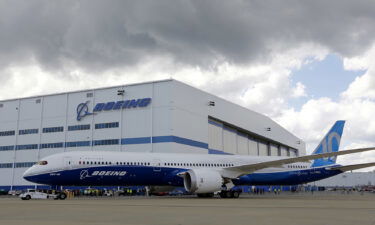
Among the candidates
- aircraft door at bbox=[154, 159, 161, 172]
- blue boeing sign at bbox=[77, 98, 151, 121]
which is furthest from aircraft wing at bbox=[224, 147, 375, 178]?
blue boeing sign at bbox=[77, 98, 151, 121]

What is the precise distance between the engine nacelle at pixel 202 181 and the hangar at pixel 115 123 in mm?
18257

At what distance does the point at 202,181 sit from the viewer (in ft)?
96.6

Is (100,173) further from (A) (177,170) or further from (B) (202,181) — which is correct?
(B) (202,181)

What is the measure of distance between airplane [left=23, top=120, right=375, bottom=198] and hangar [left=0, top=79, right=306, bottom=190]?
1573 centimetres

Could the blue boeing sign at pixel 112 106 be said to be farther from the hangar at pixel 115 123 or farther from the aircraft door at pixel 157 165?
the aircraft door at pixel 157 165

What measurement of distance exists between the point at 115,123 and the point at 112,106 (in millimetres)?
2534

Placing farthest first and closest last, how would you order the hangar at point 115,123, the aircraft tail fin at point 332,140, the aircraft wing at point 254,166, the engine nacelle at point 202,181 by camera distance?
the hangar at point 115,123 → the aircraft tail fin at point 332,140 → the aircraft wing at point 254,166 → the engine nacelle at point 202,181

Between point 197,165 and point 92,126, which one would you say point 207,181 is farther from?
point 92,126

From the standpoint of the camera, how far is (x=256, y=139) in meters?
78.3

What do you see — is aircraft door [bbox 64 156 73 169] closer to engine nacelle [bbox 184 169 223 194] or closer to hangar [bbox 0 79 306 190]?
engine nacelle [bbox 184 169 223 194]

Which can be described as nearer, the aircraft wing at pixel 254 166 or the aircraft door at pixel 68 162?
the aircraft door at pixel 68 162

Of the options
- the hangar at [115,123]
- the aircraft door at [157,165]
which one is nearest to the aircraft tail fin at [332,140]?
the aircraft door at [157,165]

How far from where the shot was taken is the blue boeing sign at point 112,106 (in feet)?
170

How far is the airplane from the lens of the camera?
28031 millimetres
